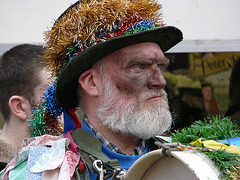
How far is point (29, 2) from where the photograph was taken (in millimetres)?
2807

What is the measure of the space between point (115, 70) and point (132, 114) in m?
0.25

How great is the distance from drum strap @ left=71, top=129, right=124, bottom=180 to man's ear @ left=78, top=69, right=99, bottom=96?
0.22 meters

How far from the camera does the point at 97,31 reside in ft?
6.07

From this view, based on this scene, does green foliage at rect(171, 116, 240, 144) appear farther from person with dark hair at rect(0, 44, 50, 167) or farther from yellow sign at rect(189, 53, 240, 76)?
yellow sign at rect(189, 53, 240, 76)

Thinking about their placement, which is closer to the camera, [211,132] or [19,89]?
[211,132]

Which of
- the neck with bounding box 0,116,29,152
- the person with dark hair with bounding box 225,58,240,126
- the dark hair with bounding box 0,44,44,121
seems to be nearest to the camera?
the neck with bounding box 0,116,29,152

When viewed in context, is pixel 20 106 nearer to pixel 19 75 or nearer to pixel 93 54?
pixel 19 75

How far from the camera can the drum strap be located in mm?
1595

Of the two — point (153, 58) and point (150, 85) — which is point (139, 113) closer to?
point (150, 85)

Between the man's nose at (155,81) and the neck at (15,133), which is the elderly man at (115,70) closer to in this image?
the man's nose at (155,81)

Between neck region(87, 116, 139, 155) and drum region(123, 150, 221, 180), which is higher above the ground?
drum region(123, 150, 221, 180)

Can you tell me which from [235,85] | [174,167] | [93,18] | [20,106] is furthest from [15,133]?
[235,85]

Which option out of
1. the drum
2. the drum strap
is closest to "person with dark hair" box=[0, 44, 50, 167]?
the drum strap

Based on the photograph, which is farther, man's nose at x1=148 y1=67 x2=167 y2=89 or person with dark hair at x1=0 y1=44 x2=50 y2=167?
person with dark hair at x1=0 y1=44 x2=50 y2=167
